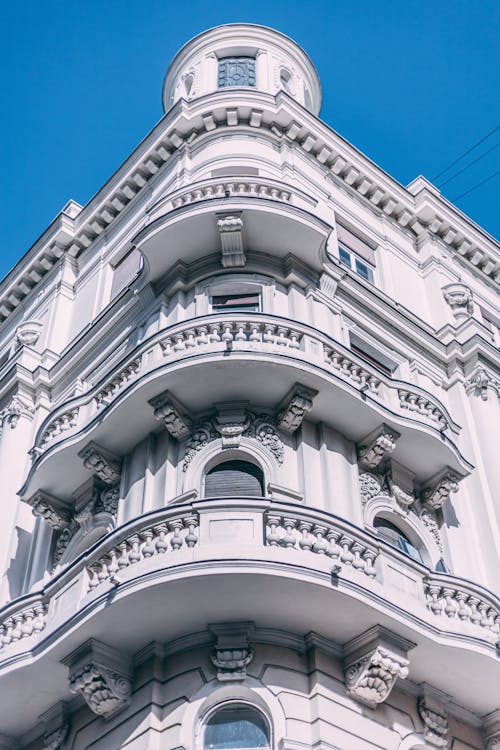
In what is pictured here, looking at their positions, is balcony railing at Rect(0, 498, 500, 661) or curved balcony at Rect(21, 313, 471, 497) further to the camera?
curved balcony at Rect(21, 313, 471, 497)

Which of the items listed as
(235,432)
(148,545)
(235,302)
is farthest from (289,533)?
(235,302)

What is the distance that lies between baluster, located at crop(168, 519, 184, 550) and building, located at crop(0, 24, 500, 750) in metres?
0.02

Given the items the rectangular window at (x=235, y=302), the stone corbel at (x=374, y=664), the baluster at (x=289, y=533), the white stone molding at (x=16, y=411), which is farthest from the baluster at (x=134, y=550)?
the white stone molding at (x=16, y=411)

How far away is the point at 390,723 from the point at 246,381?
262 inches

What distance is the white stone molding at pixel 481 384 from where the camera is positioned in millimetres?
25016

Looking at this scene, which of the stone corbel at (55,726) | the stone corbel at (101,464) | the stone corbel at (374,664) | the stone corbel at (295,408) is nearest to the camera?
the stone corbel at (374,664)

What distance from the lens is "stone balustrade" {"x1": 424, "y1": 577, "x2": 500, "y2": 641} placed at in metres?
17.0

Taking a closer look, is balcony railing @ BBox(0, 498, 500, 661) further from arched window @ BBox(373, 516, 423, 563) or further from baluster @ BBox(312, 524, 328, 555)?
arched window @ BBox(373, 516, 423, 563)

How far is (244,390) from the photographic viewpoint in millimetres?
19453

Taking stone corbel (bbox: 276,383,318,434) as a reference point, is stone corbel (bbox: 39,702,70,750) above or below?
below

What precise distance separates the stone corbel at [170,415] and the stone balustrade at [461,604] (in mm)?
5226

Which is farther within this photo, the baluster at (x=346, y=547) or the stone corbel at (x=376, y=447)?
the stone corbel at (x=376, y=447)

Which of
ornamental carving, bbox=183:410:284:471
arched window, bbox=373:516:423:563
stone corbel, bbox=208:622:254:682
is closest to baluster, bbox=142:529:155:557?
stone corbel, bbox=208:622:254:682

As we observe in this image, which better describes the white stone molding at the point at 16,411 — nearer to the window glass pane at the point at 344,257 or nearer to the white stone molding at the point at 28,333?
the white stone molding at the point at 28,333
